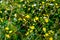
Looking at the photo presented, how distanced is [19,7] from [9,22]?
36 cm

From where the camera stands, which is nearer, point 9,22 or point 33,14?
point 9,22

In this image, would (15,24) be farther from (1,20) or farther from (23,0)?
(23,0)

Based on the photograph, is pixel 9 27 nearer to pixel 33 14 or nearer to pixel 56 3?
pixel 33 14

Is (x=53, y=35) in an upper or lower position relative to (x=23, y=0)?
lower

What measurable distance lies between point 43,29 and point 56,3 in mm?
564

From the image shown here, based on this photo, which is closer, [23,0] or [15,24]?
[15,24]

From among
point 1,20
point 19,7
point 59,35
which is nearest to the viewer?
point 59,35

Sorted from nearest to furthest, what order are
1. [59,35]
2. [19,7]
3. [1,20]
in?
[59,35] < [1,20] < [19,7]

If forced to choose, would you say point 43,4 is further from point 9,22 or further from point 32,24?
point 9,22

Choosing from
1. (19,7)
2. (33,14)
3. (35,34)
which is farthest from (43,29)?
(19,7)

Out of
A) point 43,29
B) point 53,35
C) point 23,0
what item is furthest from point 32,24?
point 23,0

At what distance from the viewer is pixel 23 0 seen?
2.92 metres

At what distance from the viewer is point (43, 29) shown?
2490mm

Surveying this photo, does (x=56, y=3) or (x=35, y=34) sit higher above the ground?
(x=56, y=3)
